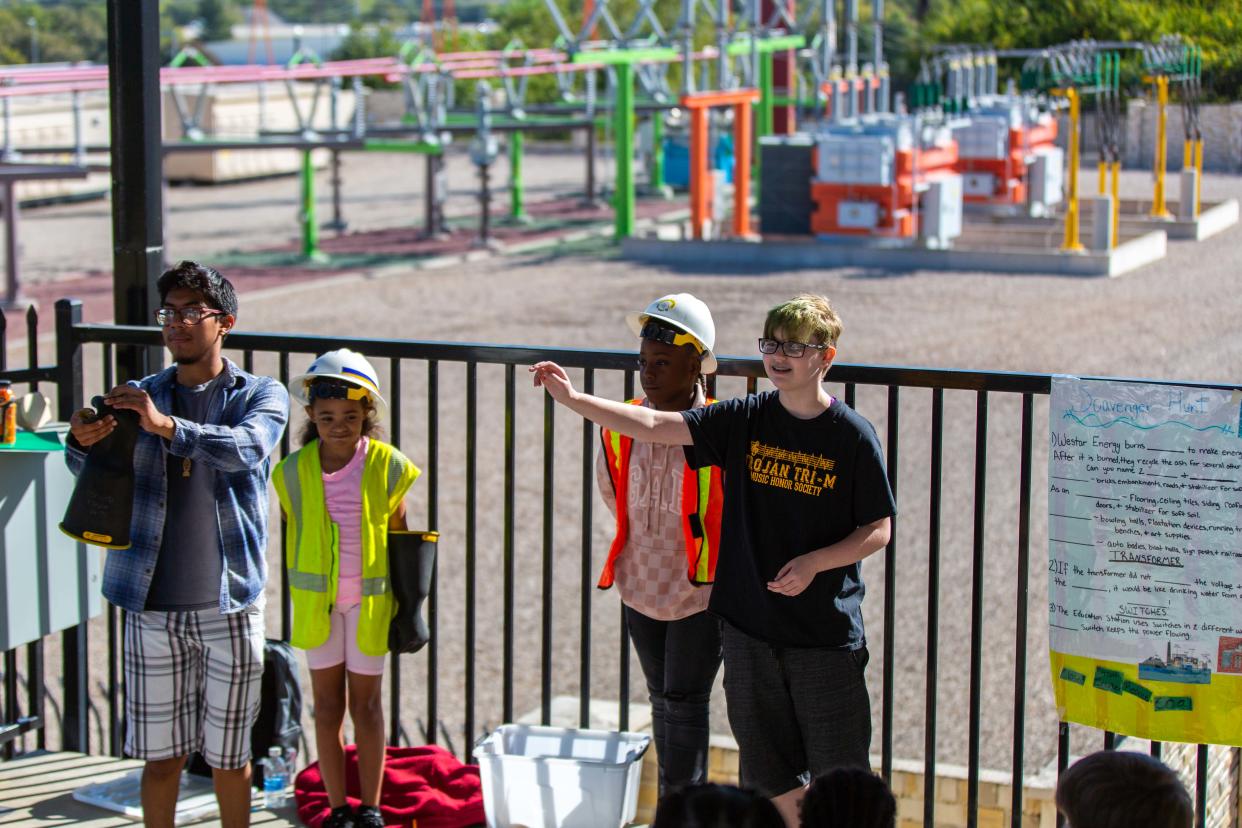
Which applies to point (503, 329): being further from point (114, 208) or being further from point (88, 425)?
point (88, 425)

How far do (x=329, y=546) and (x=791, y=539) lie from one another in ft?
4.14

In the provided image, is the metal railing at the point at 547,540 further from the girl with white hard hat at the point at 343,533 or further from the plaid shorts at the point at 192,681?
the plaid shorts at the point at 192,681

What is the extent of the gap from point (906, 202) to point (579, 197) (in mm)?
12252

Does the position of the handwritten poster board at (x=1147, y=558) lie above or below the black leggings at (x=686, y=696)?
above

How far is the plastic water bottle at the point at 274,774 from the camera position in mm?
5117

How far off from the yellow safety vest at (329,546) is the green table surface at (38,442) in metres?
0.94

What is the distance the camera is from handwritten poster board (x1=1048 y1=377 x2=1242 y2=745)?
3904mm

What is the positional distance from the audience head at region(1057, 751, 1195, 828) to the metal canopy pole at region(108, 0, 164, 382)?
3.65 metres

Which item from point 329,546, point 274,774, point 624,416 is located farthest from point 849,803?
point 274,774

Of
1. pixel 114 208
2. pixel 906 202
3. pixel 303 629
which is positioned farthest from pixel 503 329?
pixel 303 629

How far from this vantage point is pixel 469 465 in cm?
491

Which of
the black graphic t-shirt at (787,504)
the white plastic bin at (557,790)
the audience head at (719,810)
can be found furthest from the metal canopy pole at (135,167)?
the audience head at (719,810)

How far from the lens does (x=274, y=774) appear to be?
16.8 feet

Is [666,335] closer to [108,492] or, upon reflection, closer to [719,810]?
[108,492]
